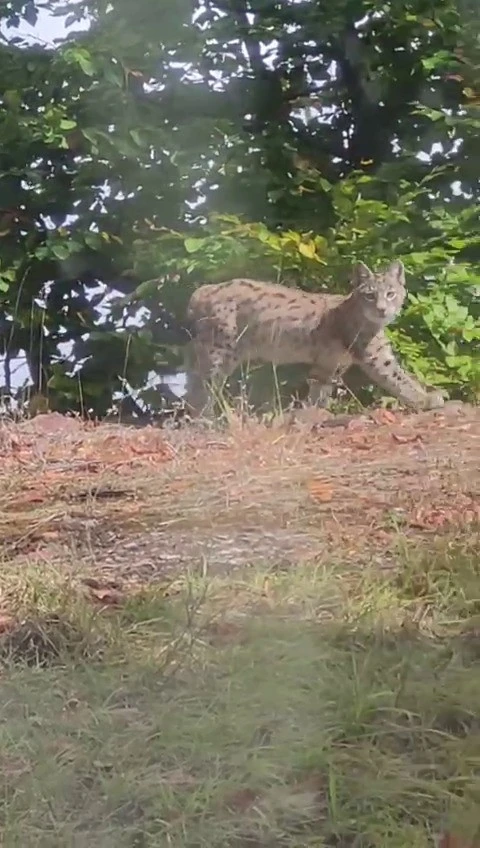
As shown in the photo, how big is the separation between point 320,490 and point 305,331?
92 centimetres

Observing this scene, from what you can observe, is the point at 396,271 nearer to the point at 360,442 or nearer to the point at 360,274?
the point at 360,274

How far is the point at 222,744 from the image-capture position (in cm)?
112

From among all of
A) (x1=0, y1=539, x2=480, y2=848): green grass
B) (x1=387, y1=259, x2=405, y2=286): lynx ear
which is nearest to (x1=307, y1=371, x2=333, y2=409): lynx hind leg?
(x1=387, y1=259, x2=405, y2=286): lynx ear

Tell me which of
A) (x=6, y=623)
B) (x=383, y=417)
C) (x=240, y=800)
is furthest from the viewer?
(x=383, y=417)

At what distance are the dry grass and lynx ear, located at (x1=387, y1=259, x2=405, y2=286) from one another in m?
0.71

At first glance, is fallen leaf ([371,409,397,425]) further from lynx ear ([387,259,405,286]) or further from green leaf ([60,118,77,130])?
green leaf ([60,118,77,130])

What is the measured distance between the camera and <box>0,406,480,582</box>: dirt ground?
1536mm

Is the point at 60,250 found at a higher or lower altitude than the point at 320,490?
higher

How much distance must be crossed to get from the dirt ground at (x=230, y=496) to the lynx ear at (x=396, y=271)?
1.65ft

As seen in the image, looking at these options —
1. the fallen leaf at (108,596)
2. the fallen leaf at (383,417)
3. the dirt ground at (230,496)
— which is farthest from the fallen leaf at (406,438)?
the fallen leaf at (108,596)

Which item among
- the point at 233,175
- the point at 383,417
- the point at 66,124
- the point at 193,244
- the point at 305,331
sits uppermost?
the point at 66,124

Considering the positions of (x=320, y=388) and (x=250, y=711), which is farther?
(x=320, y=388)

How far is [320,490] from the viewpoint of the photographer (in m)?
1.71

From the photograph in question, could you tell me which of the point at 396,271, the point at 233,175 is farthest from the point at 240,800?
the point at 396,271
